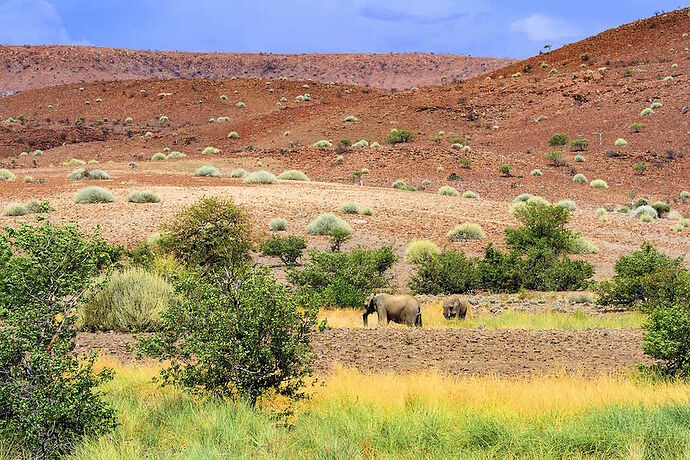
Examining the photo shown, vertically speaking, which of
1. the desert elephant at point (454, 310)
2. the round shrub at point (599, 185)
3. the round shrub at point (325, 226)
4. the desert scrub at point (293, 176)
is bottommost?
the desert elephant at point (454, 310)

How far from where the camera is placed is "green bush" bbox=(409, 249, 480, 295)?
16750 mm

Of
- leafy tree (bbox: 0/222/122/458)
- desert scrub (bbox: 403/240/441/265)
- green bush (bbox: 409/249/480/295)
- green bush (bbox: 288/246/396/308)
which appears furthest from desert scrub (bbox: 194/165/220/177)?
leafy tree (bbox: 0/222/122/458)

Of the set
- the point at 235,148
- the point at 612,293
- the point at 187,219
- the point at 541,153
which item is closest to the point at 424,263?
the point at 612,293

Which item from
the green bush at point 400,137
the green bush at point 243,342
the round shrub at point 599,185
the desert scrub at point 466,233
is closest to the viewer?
the green bush at point 243,342

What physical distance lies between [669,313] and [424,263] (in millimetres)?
8678

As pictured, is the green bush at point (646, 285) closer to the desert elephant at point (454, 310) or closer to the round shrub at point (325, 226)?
the desert elephant at point (454, 310)

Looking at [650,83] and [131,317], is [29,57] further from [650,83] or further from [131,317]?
[131,317]

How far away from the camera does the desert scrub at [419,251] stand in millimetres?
18859

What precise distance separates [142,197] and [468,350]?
17569 millimetres

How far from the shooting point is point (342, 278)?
50.1 feet

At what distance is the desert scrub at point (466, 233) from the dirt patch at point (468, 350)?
413 inches

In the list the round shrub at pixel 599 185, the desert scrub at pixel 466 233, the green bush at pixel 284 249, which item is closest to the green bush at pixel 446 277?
the green bush at pixel 284 249

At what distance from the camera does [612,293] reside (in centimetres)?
1425

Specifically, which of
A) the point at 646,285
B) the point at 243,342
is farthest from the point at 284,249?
the point at 243,342
